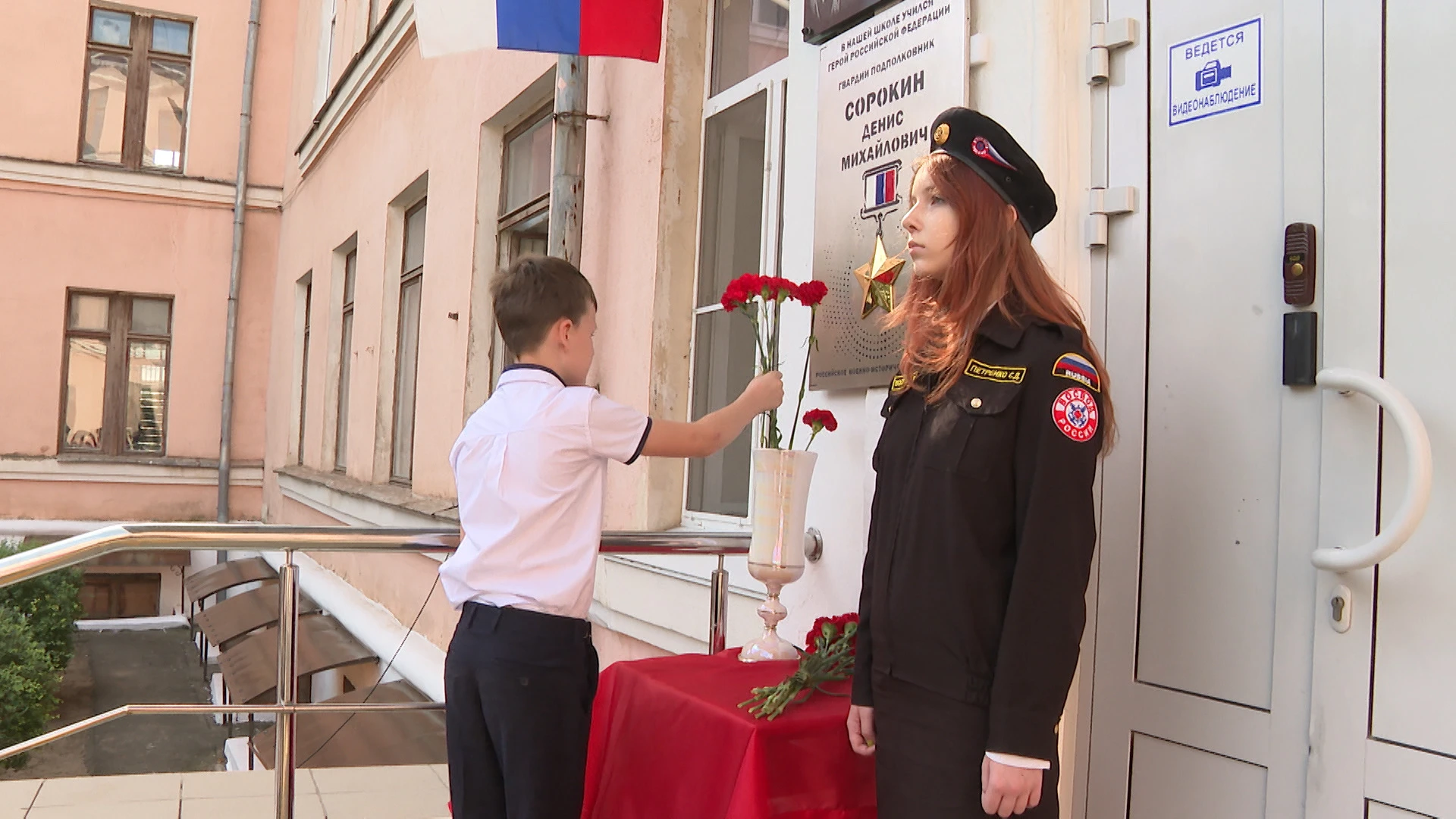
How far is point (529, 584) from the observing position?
75.9 inches

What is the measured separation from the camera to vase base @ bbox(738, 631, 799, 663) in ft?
7.02

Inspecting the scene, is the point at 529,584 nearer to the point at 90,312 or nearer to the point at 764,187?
the point at 764,187

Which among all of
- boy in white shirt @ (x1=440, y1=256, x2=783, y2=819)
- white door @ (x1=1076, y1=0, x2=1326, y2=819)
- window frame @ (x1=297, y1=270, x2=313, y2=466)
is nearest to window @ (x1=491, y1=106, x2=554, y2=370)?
boy in white shirt @ (x1=440, y1=256, x2=783, y2=819)

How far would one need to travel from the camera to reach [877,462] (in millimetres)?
1753

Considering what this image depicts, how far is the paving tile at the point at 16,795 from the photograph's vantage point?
3416 mm

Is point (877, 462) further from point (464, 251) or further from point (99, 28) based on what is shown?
point (99, 28)

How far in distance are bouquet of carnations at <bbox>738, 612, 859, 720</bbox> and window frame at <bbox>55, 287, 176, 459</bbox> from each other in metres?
12.7

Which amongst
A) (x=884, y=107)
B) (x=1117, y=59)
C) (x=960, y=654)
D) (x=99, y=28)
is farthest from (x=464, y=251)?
(x=99, y=28)

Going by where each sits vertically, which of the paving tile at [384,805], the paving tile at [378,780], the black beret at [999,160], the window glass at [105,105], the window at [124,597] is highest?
the window glass at [105,105]

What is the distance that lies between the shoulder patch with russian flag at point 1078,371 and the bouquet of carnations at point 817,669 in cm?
50

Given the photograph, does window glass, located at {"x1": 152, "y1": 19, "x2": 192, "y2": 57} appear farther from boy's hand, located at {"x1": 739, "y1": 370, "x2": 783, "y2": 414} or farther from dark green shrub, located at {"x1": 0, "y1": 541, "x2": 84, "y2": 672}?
boy's hand, located at {"x1": 739, "y1": 370, "x2": 783, "y2": 414}

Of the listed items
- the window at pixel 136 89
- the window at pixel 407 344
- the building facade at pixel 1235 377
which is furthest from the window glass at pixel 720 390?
the window at pixel 136 89

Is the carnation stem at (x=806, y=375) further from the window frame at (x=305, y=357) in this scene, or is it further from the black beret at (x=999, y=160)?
the window frame at (x=305, y=357)

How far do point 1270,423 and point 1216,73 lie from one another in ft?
1.87
